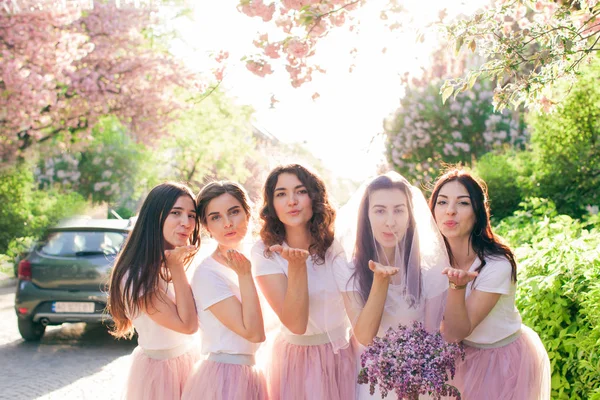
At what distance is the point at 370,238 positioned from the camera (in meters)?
3.28

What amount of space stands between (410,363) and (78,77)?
15.0m

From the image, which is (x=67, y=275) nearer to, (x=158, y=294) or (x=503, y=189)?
(x=158, y=294)

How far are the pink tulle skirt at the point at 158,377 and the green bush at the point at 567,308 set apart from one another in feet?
7.45

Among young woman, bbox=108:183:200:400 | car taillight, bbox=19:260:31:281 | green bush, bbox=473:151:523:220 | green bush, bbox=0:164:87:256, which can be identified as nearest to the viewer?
young woman, bbox=108:183:200:400

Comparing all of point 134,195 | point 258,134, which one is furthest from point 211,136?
point 258,134

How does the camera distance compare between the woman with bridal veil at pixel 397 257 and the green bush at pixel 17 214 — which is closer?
the woman with bridal veil at pixel 397 257

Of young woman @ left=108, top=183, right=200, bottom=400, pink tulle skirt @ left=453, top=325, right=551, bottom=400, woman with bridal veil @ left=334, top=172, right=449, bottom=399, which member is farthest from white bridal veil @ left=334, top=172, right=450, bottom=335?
young woman @ left=108, top=183, right=200, bottom=400

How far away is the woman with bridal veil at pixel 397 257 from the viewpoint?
10.5 feet

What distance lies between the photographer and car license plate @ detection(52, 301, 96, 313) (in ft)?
27.8

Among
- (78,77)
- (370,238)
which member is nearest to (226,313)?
(370,238)

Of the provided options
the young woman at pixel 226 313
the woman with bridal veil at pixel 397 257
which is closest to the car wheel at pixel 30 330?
the young woman at pixel 226 313

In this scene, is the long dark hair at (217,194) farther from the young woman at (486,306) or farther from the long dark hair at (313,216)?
the young woman at (486,306)

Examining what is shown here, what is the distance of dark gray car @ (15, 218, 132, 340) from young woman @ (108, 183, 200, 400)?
494cm

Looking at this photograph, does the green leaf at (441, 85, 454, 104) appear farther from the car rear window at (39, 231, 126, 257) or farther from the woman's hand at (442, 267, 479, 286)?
the car rear window at (39, 231, 126, 257)
